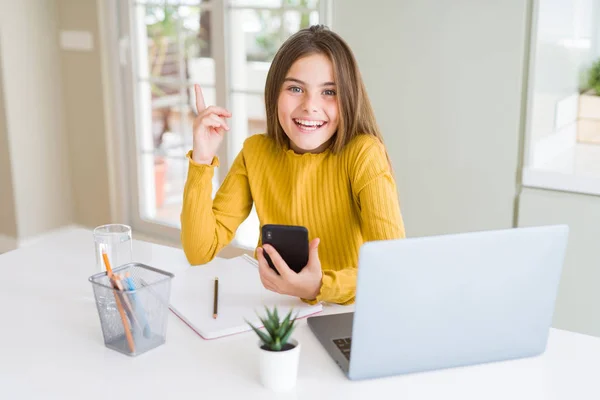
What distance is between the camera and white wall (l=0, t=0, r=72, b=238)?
12.4 feet

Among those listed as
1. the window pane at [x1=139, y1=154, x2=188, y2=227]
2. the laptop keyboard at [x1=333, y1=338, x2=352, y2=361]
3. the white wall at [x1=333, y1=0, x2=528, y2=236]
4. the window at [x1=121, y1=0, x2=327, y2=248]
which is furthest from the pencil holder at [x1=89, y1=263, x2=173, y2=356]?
the window pane at [x1=139, y1=154, x2=188, y2=227]

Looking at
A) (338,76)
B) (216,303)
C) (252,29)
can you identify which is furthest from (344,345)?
(252,29)

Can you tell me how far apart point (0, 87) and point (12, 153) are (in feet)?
1.08

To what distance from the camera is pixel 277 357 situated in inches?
48.3

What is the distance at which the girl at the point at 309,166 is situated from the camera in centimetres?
175

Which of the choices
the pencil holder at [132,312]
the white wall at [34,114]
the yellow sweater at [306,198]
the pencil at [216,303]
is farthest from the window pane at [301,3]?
the pencil holder at [132,312]

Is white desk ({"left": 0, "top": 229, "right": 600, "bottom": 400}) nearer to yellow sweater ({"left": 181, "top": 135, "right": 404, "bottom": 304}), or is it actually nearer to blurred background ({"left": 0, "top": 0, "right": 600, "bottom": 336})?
yellow sweater ({"left": 181, "top": 135, "right": 404, "bottom": 304})

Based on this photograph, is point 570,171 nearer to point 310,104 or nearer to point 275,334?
point 310,104

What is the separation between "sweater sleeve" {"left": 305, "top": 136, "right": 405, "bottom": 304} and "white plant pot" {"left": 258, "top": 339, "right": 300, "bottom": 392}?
→ 0.36 m

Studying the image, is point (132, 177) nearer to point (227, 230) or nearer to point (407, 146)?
point (407, 146)

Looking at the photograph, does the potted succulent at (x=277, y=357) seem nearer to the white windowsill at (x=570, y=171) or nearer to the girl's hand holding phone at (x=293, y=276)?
the girl's hand holding phone at (x=293, y=276)

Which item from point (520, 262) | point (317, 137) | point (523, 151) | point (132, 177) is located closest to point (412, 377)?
point (520, 262)

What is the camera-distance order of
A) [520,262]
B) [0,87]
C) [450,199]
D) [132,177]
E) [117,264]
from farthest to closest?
1. [132,177]
2. [0,87]
3. [450,199]
4. [117,264]
5. [520,262]

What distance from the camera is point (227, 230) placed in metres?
1.90
